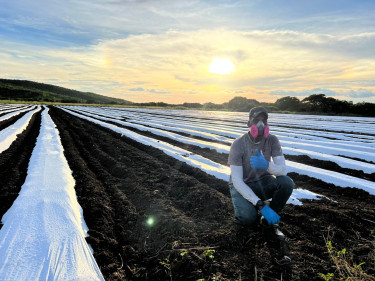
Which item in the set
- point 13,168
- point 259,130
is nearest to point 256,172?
point 259,130

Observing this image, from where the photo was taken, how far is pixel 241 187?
2.94 metres

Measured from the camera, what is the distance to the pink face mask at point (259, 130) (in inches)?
117

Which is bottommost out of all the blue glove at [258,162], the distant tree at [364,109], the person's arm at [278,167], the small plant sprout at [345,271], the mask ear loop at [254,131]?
the small plant sprout at [345,271]

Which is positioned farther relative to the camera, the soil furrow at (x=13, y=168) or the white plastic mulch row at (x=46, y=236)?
the soil furrow at (x=13, y=168)

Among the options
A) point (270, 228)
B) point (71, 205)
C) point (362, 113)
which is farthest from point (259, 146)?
point (362, 113)

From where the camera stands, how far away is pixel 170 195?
4.34 m

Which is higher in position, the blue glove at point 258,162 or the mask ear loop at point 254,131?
the mask ear loop at point 254,131

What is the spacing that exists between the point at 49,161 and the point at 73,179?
1.55 metres

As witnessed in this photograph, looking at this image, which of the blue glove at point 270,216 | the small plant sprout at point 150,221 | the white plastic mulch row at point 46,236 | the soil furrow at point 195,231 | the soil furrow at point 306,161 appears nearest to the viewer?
the white plastic mulch row at point 46,236

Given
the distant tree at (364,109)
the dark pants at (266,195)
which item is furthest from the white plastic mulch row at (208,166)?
the distant tree at (364,109)

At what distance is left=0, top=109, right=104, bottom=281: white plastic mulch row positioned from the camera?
231 cm

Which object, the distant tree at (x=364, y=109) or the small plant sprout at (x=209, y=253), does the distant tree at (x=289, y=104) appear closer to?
the distant tree at (x=364, y=109)

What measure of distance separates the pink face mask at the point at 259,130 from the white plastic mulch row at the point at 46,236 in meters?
2.08

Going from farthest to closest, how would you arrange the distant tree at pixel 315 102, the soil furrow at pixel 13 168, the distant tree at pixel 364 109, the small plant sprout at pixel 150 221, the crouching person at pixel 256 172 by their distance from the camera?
the distant tree at pixel 315 102
the distant tree at pixel 364 109
the soil furrow at pixel 13 168
the small plant sprout at pixel 150 221
the crouching person at pixel 256 172
